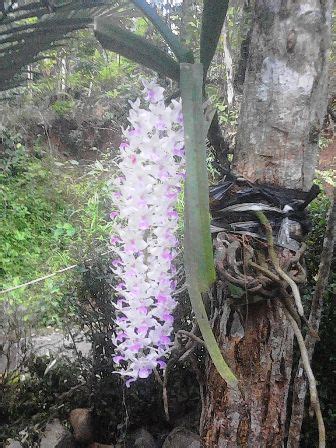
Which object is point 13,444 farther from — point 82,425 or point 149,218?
point 149,218

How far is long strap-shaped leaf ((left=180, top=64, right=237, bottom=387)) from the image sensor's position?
0.28 metres

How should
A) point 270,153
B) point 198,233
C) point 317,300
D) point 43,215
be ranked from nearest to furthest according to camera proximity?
1. point 198,233
2. point 270,153
3. point 317,300
4. point 43,215

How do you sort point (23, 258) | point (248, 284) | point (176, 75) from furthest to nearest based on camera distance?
point (23, 258), point (248, 284), point (176, 75)

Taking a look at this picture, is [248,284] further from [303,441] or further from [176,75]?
[303,441]

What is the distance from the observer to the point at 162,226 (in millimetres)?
876

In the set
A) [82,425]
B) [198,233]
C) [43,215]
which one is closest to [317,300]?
[198,233]

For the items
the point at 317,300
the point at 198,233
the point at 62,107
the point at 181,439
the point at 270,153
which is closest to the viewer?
the point at 198,233

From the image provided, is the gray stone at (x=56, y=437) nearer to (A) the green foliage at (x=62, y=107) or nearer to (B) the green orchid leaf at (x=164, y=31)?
(B) the green orchid leaf at (x=164, y=31)

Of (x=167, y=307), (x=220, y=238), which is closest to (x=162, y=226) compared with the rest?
(x=167, y=307)

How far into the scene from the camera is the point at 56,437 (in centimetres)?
134

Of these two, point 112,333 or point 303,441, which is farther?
point 112,333

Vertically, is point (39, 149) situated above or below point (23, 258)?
above

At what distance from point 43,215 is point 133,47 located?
3079 mm

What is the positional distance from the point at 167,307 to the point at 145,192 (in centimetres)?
30
